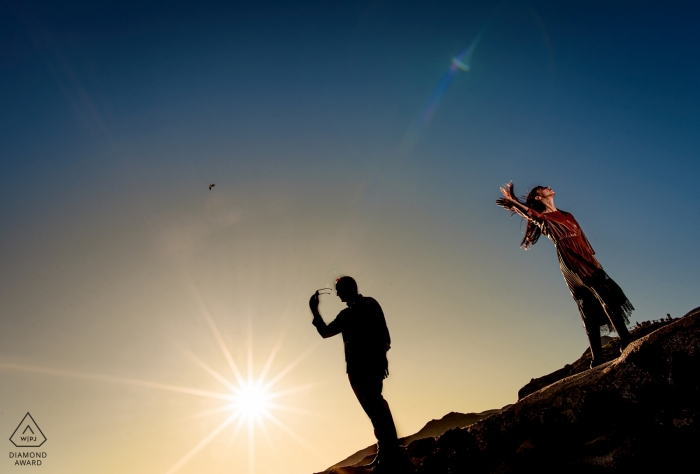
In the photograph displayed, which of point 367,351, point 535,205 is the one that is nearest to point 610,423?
point 367,351

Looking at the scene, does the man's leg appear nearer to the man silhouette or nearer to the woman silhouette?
the man silhouette

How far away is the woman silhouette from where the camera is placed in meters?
5.48

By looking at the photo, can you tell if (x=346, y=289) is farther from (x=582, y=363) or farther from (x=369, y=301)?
(x=582, y=363)

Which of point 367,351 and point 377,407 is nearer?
point 377,407

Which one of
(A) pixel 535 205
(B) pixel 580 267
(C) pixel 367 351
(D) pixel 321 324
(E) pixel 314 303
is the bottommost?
(C) pixel 367 351

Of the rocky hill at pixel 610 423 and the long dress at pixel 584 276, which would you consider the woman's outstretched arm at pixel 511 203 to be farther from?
the rocky hill at pixel 610 423

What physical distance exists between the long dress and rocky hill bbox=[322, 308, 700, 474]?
1.92 metres

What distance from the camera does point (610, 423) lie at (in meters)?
3.38

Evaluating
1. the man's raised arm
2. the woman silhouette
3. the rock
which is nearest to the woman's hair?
the woman silhouette

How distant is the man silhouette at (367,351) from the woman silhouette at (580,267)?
3.03 metres

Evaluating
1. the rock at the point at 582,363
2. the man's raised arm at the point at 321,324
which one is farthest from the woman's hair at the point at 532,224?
the man's raised arm at the point at 321,324

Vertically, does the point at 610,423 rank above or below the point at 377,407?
below

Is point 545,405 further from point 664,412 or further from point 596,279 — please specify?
point 596,279

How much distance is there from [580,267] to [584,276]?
0.49 ft
